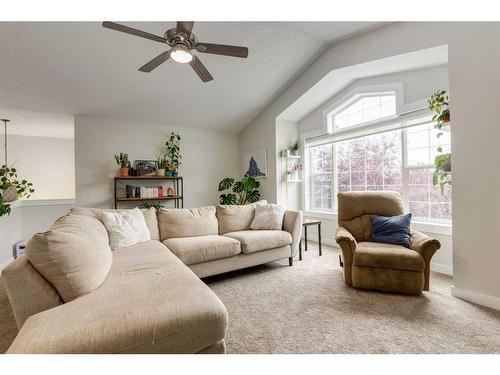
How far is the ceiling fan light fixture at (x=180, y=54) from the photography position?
191 cm

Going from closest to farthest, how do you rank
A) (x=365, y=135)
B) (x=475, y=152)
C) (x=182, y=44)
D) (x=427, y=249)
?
(x=182, y=44)
(x=475, y=152)
(x=427, y=249)
(x=365, y=135)

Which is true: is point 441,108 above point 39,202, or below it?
above

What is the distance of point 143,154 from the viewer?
4.68 m

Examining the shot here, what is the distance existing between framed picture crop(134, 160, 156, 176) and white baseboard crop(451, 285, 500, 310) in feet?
15.6

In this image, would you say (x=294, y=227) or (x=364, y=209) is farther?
(x=294, y=227)

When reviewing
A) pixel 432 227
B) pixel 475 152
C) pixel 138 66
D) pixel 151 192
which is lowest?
pixel 432 227

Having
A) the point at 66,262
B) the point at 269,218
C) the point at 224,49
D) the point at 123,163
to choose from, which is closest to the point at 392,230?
the point at 269,218

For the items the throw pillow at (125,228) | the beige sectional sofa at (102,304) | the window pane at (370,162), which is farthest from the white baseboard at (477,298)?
the throw pillow at (125,228)

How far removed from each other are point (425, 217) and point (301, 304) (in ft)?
7.31

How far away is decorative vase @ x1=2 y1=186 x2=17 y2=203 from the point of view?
3229 millimetres

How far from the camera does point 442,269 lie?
9.16ft

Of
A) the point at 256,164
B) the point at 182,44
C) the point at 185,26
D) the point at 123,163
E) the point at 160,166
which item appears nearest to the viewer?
the point at 185,26

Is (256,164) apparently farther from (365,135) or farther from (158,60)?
(158,60)

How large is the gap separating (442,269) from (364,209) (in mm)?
1150
